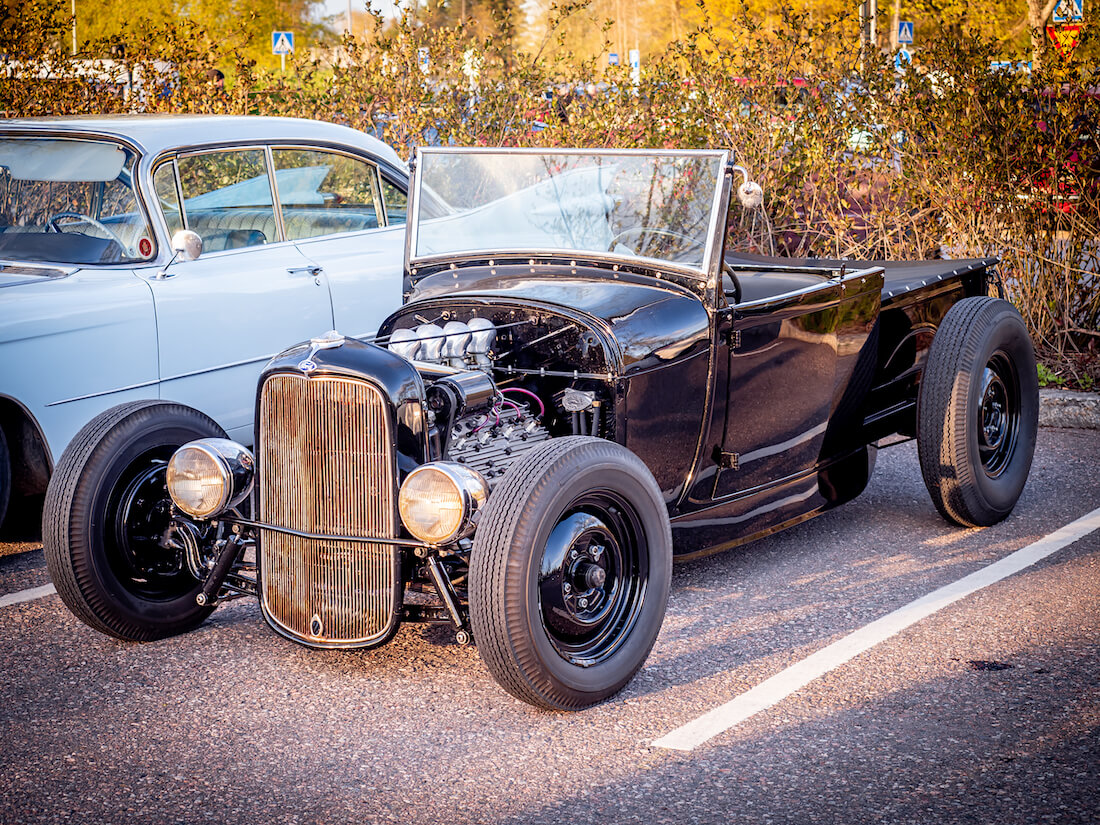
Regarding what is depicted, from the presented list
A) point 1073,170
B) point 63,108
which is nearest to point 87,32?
point 63,108

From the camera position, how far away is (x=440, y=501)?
11.5 ft

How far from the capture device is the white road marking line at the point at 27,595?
467 cm

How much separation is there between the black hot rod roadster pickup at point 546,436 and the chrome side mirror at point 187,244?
3.73 ft

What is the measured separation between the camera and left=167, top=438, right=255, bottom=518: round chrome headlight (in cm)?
387

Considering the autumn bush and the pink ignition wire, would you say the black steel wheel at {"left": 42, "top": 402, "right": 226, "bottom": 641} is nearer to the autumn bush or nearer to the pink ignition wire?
the pink ignition wire

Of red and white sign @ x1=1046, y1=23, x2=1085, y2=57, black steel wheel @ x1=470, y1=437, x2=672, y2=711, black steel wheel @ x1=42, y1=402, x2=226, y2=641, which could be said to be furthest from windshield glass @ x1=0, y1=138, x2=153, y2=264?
red and white sign @ x1=1046, y1=23, x2=1085, y2=57

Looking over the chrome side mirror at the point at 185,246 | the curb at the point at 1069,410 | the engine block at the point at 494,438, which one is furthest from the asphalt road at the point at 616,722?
the curb at the point at 1069,410

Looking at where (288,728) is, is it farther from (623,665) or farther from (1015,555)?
(1015,555)

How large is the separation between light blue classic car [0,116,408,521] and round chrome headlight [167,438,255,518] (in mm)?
1248

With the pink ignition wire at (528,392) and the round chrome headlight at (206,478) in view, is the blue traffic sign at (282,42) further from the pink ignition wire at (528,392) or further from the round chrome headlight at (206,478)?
the round chrome headlight at (206,478)

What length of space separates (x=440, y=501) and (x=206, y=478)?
0.85 metres

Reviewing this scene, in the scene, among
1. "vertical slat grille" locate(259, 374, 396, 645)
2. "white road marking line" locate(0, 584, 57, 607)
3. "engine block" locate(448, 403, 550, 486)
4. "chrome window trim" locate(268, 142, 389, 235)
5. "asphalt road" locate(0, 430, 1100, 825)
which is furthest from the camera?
"chrome window trim" locate(268, 142, 389, 235)

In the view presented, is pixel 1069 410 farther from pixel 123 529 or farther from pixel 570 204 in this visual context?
pixel 123 529

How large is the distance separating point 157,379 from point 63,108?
5.46 meters
